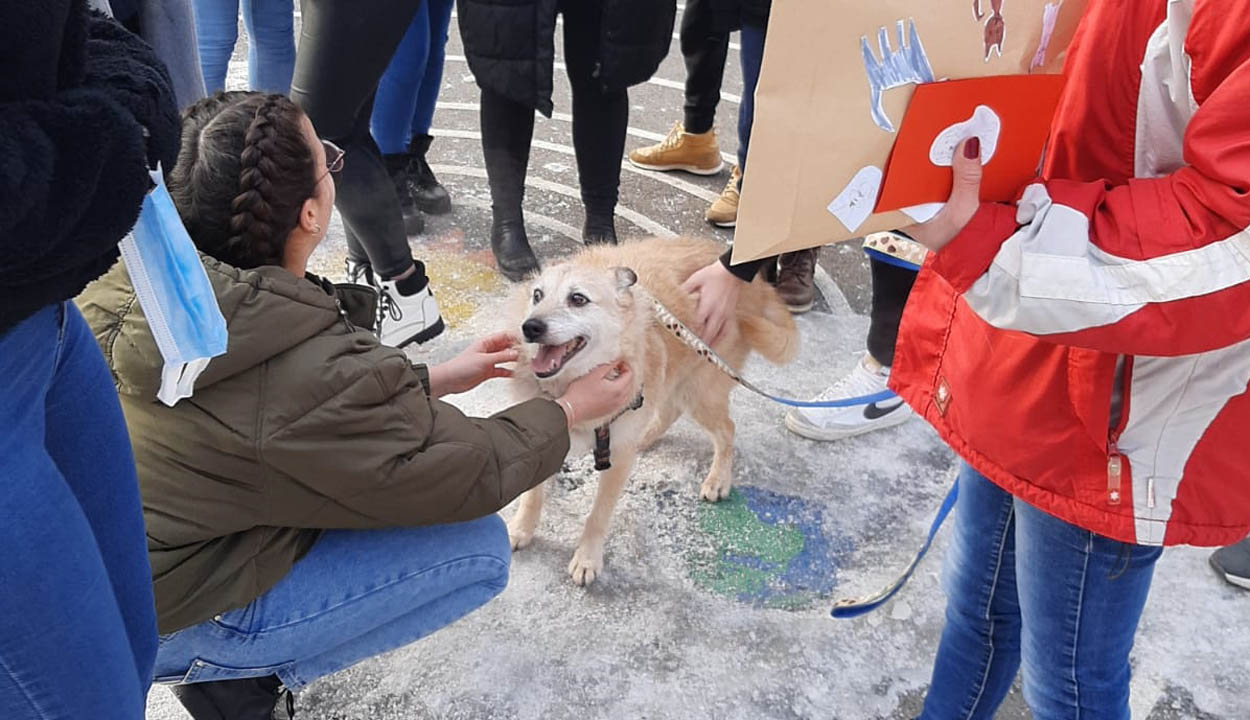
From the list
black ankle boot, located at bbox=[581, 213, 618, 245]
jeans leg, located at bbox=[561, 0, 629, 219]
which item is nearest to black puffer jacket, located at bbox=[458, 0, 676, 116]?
jeans leg, located at bbox=[561, 0, 629, 219]

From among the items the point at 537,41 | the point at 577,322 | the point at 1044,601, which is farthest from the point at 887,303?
the point at 1044,601

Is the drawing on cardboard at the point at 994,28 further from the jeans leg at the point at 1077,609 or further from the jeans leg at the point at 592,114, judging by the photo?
the jeans leg at the point at 592,114

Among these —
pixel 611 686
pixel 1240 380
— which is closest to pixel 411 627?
pixel 611 686

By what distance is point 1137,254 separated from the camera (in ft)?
3.31

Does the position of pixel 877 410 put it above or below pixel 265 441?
below

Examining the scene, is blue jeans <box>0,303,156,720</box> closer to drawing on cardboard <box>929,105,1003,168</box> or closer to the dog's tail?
drawing on cardboard <box>929,105,1003,168</box>

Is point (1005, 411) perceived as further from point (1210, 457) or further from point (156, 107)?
point (156, 107)

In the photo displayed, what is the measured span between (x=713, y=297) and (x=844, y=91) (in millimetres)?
1615

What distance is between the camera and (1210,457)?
125 centimetres

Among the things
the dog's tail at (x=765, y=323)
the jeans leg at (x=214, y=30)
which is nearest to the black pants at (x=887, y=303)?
the dog's tail at (x=765, y=323)

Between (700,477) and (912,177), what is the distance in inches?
77.1

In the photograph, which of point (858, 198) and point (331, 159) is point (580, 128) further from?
point (858, 198)

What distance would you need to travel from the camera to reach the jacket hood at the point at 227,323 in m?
1.40

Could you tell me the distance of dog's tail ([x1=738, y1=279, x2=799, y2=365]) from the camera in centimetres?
282
